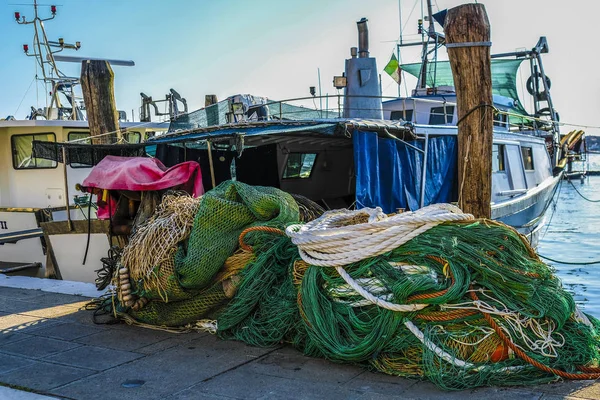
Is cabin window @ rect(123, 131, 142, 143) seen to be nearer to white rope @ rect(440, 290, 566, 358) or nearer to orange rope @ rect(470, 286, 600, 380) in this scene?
white rope @ rect(440, 290, 566, 358)

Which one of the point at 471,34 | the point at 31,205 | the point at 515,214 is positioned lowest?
the point at 515,214

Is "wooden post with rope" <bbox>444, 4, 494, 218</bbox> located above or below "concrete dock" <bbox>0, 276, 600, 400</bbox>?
above

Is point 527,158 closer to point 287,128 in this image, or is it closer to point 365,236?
point 287,128

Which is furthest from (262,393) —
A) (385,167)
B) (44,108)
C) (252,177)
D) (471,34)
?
(44,108)

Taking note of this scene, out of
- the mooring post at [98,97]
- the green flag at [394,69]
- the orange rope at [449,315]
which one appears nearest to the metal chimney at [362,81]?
the green flag at [394,69]

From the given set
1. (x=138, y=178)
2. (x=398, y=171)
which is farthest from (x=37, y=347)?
(x=398, y=171)

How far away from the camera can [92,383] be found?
4.73m

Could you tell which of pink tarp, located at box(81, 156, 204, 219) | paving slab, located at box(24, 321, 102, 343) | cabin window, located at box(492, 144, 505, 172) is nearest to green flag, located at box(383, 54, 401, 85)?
cabin window, located at box(492, 144, 505, 172)

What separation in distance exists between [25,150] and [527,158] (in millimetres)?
11933

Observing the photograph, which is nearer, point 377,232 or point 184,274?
point 377,232

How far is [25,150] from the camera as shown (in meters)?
14.3

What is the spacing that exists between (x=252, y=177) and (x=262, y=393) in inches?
298

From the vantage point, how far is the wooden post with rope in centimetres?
757

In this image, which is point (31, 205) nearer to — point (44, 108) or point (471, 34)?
point (44, 108)
